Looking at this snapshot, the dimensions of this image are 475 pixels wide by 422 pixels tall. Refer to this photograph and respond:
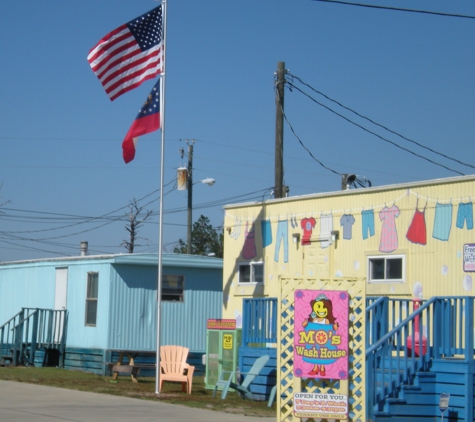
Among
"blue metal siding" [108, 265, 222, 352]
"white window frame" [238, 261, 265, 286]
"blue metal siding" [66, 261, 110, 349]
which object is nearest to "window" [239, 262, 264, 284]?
"white window frame" [238, 261, 265, 286]

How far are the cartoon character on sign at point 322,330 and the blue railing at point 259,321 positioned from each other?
4.76m

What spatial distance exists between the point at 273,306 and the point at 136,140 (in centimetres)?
406

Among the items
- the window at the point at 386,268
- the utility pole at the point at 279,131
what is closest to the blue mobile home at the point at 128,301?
the utility pole at the point at 279,131

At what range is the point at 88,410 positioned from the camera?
41.4ft

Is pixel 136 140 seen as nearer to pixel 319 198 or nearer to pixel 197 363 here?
pixel 319 198

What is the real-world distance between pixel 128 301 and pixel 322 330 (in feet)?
37.5

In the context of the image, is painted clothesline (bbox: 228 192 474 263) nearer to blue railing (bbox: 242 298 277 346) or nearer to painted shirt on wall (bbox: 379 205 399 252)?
painted shirt on wall (bbox: 379 205 399 252)

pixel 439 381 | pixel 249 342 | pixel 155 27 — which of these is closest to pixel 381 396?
pixel 439 381

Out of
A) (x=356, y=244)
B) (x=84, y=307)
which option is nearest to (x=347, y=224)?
(x=356, y=244)

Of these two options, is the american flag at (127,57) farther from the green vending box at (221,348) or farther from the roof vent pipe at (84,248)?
the roof vent pipe at (84,248)

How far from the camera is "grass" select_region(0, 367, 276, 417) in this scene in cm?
1418

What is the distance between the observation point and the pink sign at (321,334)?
10.6 meters

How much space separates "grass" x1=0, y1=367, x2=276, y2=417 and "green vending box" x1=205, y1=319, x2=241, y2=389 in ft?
1.40

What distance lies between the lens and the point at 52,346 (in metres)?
23.0
